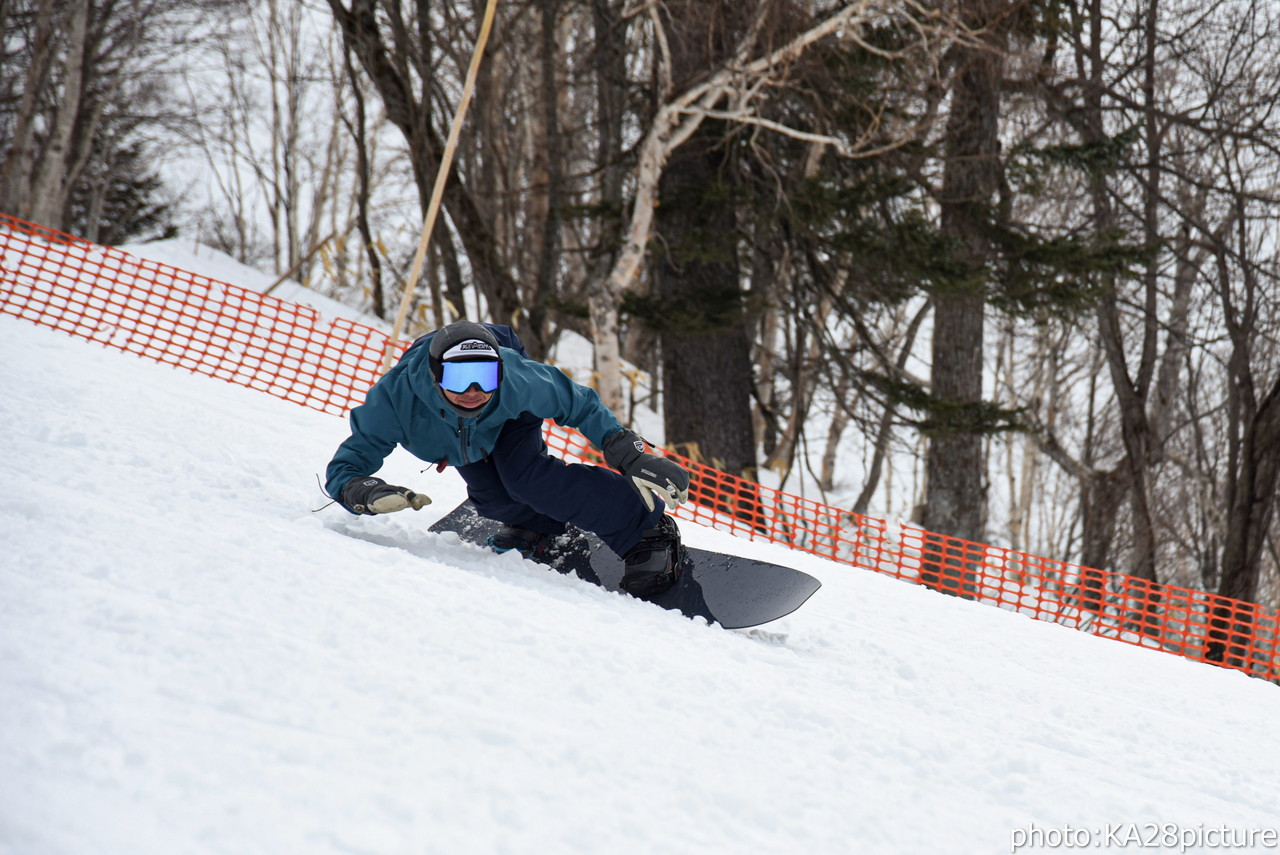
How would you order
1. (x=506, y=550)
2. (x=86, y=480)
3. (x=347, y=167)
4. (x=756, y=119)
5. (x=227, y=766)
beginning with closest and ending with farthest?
(x=227, y=766)
(x=86, y=480)
(x=506, y=550)
(x=756, y=119)
(x=347, y=167)

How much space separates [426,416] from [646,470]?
0.78 metres

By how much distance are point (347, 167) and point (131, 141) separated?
5.30 meters

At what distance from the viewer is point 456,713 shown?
69.0 inches

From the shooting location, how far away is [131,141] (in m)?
22.5

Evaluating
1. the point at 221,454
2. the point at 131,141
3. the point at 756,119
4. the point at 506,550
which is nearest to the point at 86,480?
the point at 221,454

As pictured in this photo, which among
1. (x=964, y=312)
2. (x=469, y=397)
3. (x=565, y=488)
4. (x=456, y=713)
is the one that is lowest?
(x=456, y=713)

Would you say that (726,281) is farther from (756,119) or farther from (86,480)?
(86,480)

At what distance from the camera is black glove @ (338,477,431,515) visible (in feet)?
9.19

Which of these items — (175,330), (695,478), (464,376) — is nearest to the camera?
(464,376)

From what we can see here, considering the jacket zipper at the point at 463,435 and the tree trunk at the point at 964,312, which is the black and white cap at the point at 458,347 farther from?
the tree trunk at the point at 964,312

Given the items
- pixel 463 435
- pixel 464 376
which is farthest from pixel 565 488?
pixel 464 376

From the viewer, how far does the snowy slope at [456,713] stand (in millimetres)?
1393

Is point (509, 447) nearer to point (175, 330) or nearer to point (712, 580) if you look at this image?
point (712, 580)

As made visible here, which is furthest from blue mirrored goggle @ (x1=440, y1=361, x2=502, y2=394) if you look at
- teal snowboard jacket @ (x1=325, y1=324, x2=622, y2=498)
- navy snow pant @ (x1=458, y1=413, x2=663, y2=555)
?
navy snow pant @ (x1=458, y1=413, x2=663, y2=555)
